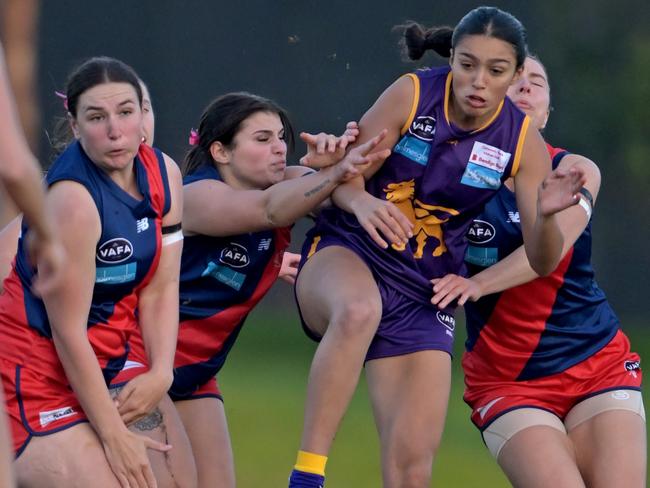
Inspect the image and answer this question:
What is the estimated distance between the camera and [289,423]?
10.0 metres

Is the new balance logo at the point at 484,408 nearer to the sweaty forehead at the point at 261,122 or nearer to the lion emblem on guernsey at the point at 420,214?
the lion emblem on guernsey at the point at 420,214

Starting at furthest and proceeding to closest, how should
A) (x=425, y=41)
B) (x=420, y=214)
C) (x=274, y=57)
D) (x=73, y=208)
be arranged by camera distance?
(x=274, y=57) → (x=425, y=41) → (x=420, y=214) → (x=73, y=208)

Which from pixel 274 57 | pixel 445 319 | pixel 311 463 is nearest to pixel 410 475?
pixel 311 463

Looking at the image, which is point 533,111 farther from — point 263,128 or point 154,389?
point 154,389

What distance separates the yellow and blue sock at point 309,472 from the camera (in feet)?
13.6

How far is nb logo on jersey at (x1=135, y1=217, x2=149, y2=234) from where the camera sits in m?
3.90

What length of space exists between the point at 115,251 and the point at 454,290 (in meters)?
1.17

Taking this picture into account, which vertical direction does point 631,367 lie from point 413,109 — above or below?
below

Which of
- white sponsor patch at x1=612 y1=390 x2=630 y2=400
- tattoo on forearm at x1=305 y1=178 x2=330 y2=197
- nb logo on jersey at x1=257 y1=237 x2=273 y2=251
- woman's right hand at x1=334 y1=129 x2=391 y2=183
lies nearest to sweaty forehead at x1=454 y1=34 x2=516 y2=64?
woman's right hand at x1=334 y1=129 x2=391 y2=183

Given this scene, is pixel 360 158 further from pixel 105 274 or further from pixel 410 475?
pixel 410 475

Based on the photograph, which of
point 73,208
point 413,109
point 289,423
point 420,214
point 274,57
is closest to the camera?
point 73,208

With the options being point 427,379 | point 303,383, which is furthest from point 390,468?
point 303,383

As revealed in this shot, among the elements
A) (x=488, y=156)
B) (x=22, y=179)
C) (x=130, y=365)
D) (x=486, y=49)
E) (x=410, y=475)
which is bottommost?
(x=410, y=475)

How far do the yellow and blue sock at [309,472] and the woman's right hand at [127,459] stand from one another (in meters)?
0.55
